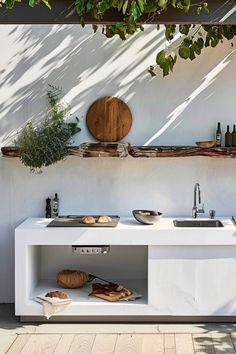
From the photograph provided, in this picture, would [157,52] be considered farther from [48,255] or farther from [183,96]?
[48,255]

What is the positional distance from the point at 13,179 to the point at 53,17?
2200mm

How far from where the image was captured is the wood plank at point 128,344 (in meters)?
4.37

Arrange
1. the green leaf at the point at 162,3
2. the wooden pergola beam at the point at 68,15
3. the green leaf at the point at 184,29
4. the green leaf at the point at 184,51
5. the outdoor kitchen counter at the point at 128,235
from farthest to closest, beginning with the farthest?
Result: the green leaf at the point at 184,51 → the green leaf at the point at 184,29 → the outdoor kitchen counter at the point at 128,235 → the wooden pergola beam at the point at 68,15 → the green leaf at the point at 162,3

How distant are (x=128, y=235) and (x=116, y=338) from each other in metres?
0.88

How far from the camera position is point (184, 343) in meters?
4.53

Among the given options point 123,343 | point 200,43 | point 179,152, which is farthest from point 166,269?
point 200,43

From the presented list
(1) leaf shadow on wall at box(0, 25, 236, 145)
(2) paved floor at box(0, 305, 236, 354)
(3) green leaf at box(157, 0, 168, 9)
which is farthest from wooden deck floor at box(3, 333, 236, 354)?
(3) green leaf at box(157, 0, 168, 9)

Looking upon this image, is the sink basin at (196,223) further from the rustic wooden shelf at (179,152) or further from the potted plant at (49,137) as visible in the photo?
the potted plant at (49,137)

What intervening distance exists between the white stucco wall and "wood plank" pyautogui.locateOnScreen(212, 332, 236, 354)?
4.39 feet

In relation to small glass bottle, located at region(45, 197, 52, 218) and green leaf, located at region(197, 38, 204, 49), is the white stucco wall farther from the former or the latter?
green leaf, located at region(197, 38, 204, 49)

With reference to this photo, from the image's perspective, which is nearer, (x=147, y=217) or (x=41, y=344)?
(x=41, y=344)

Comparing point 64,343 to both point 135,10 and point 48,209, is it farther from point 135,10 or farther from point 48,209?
point 135,10

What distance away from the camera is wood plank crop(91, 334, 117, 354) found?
14.4 ft

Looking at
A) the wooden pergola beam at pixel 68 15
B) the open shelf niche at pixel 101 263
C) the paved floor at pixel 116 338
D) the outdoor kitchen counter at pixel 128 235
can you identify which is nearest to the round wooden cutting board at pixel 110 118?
the outdoor kitchen counter at pixel 128 235
